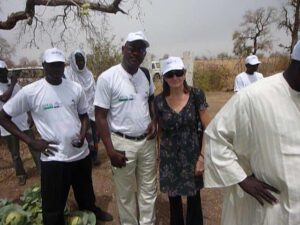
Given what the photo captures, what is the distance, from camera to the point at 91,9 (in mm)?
7355

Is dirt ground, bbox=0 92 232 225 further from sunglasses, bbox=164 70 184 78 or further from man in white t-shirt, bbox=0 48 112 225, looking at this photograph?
sunglasses, bbox=164 70 184 78

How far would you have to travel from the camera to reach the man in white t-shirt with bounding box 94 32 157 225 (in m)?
2.91

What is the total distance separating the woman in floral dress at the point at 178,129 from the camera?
2.82 m

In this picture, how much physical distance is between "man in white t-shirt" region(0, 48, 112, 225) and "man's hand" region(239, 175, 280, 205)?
5.21 feet

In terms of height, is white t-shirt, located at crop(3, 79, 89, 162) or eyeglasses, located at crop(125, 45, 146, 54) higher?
eyeglasses, located at crop(125, 45, 146, 54)

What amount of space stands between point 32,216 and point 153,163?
1.31m

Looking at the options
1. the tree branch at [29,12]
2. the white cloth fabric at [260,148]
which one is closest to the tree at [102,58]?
the tree branch at [29,12]

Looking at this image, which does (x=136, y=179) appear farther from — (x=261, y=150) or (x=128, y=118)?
(x=261, y=150)

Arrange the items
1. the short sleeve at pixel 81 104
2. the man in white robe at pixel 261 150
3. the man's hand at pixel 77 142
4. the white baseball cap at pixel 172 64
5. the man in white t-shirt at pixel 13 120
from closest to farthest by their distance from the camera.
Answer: the man in white robe at pixel 261 150, the white baseball cap at pixel 172 64, the man's hand at pixel 77 142, the short sleeve at pixel 81 104, the man in white t-shirt at pixel 13 120

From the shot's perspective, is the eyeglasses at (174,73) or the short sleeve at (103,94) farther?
the short sleeve at (103,94)

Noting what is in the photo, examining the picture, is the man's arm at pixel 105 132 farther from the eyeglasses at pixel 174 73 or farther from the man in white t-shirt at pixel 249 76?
the man in white t-shirt at pixel 249 76

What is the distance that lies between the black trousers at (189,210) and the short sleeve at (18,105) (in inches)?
57.0

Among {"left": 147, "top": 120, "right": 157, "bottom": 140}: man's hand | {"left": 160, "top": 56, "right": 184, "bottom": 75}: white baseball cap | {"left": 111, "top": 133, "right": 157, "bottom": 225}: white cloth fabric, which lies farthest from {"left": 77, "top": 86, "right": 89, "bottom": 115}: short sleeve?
{"left": 160, "top": 56, "right": 184, "bottom": 75}: white baseball cap

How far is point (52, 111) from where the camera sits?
289 cm
